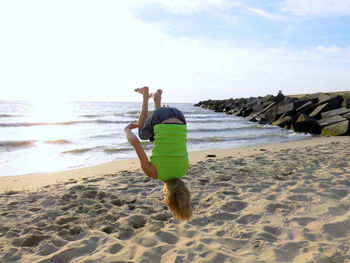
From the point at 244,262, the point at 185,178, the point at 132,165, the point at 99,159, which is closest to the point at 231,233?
the point at 244,262

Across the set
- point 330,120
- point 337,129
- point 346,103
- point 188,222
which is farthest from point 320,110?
point 188,222

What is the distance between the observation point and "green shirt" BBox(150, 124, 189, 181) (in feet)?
9.24

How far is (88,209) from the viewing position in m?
4.98

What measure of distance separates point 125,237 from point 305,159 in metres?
5.73

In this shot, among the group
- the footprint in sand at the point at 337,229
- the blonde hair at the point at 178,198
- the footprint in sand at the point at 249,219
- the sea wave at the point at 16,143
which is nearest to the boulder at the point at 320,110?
the sea wave at the point at 16,143

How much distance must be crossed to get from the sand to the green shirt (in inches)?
48.3

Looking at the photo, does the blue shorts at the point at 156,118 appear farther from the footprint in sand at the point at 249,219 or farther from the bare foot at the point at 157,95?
the footprint in sand at the point at 249,219

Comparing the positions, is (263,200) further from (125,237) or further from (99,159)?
(99,159)

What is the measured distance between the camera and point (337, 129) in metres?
14.5

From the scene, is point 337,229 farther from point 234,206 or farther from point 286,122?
point 286,122

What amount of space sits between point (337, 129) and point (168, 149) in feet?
44.7

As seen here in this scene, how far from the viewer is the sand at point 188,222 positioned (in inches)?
144

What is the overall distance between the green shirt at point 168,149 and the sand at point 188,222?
1226 mm

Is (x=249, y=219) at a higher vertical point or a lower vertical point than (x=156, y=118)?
lower
